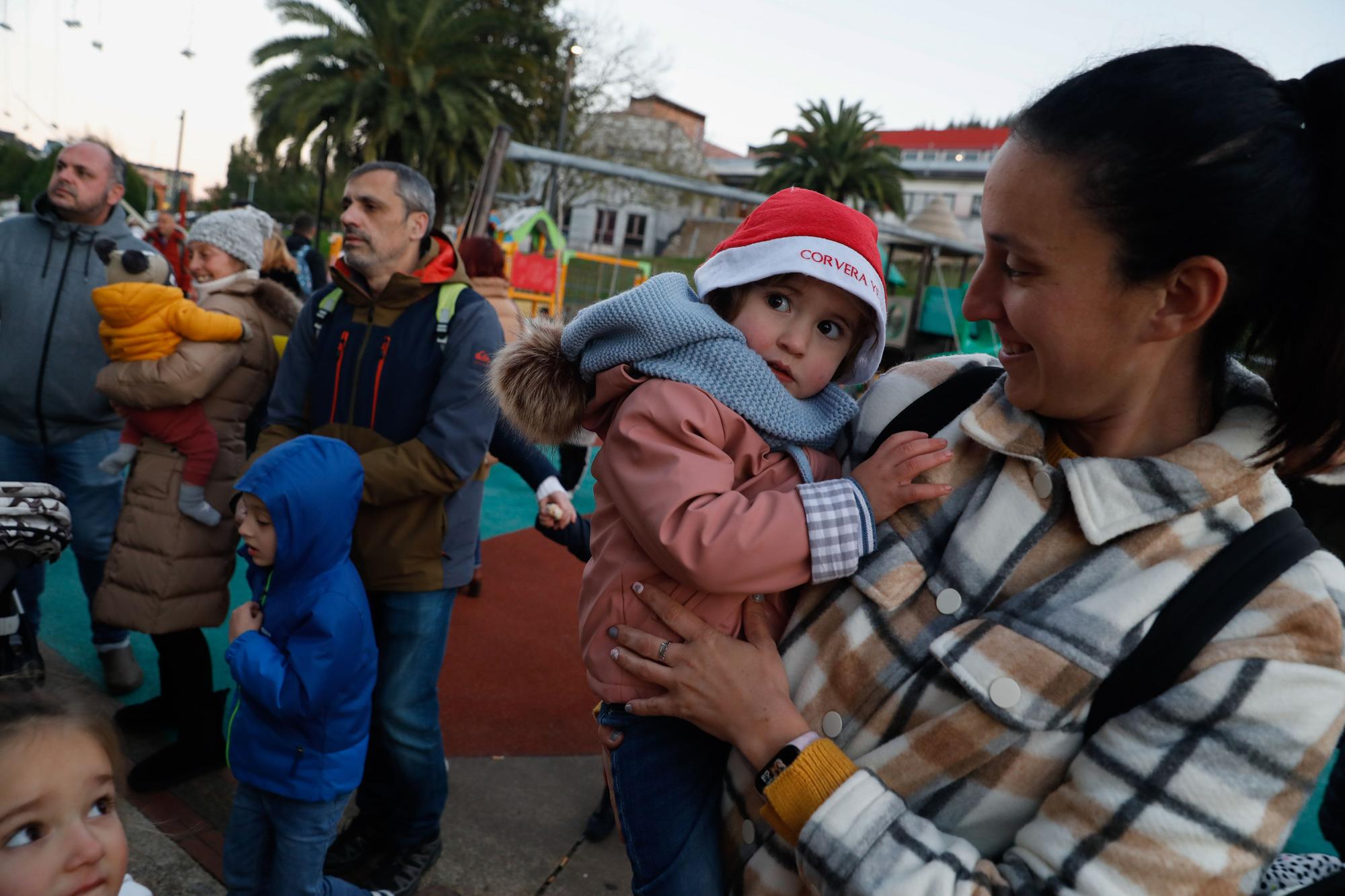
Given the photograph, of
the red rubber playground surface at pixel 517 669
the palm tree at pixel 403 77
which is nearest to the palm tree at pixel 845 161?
the palm tree at pixel 403 77

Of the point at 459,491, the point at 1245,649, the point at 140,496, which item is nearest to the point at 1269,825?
the point at 1245,649

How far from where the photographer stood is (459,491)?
3100 millimetres

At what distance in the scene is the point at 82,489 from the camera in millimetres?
3877

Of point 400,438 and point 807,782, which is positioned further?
point 400,438

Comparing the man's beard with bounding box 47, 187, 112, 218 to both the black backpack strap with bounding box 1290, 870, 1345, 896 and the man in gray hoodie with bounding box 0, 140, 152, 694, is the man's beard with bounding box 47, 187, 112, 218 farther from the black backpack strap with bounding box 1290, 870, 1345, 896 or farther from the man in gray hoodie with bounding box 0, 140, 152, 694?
the black backpack strap with bounding box 1290, 870, 1345, 896

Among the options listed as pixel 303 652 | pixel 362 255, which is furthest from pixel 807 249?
pixel 362 255

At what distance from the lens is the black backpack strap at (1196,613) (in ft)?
3.55

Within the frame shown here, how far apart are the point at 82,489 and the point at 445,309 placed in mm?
2189

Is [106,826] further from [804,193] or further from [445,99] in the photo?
[445,99]

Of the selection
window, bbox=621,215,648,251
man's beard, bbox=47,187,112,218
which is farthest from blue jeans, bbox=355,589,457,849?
window, bbox=621,215,648,251

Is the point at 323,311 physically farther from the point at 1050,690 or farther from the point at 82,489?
the point at 1050,690

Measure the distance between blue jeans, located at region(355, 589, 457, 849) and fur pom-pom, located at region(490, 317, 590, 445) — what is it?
1359mm

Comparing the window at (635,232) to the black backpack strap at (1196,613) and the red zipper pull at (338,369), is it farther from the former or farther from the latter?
the black backpack strap at (1196,613)

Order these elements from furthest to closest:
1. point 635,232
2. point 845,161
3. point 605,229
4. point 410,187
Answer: point 605,229, point 635,232, point 845,161, point 410,187
